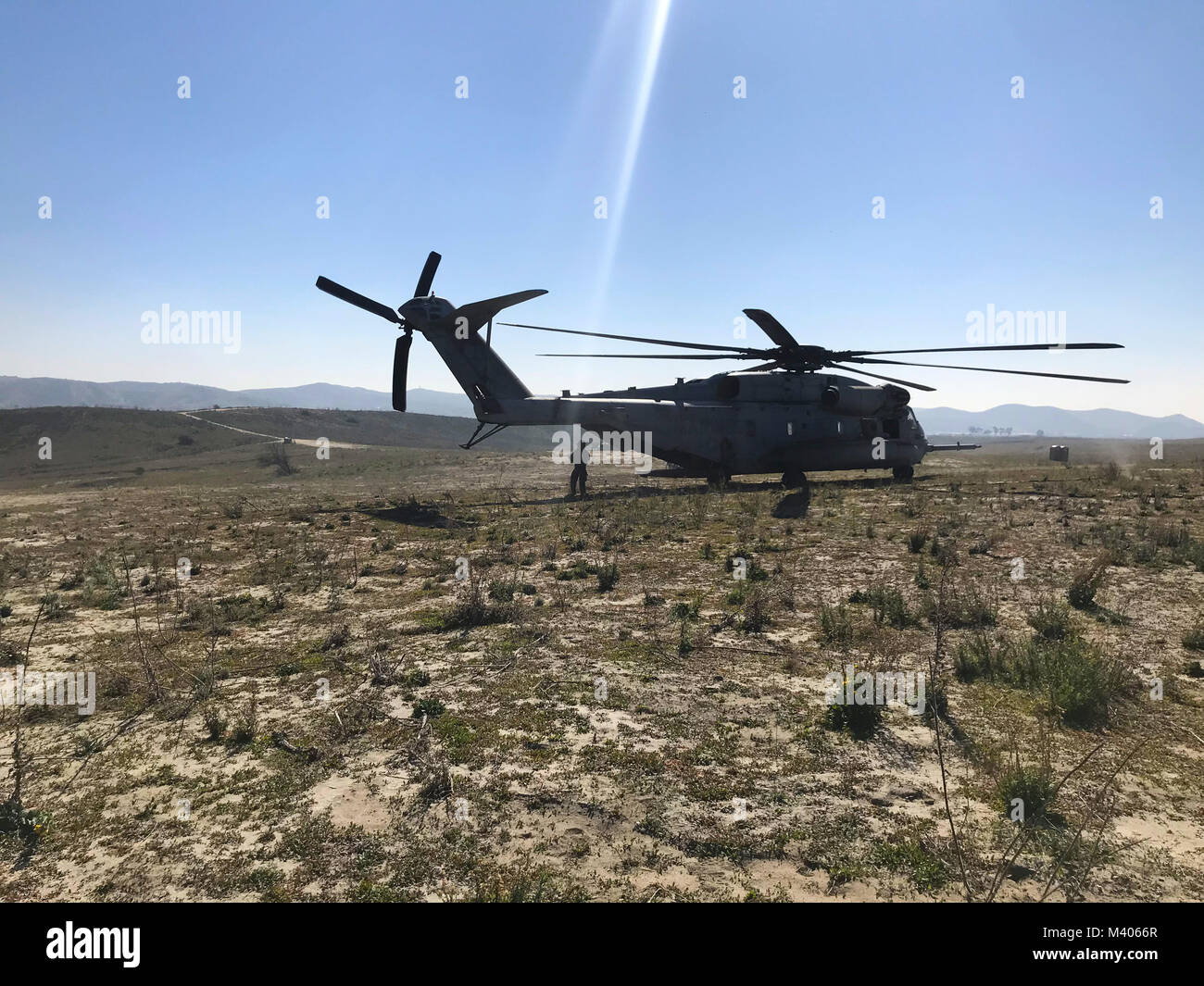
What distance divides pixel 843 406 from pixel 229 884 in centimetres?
2352

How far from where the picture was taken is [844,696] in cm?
664

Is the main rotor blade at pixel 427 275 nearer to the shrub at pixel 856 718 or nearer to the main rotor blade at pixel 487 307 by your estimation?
the main rotor blade at pixel 487 307

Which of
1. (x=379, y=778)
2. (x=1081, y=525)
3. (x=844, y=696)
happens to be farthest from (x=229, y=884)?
(x=1081, y=525)

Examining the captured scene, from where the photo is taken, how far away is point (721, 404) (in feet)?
75.9

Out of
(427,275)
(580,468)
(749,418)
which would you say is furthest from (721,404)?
(427,275)

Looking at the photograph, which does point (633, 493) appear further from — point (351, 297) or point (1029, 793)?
point (1029, 793)

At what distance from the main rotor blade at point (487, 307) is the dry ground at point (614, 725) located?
865 cm

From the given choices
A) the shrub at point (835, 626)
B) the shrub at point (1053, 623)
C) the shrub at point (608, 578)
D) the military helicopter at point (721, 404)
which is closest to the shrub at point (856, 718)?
the shrub at point (835, 626)

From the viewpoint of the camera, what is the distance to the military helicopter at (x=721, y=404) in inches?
821

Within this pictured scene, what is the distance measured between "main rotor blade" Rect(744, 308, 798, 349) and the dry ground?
822cm

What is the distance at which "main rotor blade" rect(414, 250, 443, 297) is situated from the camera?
69.1 feet

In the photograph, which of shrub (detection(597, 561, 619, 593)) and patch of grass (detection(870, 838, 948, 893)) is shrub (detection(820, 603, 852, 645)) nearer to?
shrub (detection(597, 561, 619, 593))

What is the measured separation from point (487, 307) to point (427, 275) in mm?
2866

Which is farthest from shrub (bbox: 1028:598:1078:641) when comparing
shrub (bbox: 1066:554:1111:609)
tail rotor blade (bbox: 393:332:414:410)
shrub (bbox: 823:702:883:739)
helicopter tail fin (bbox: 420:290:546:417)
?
tail rotor blade (bbox: 393:332:414:410)
